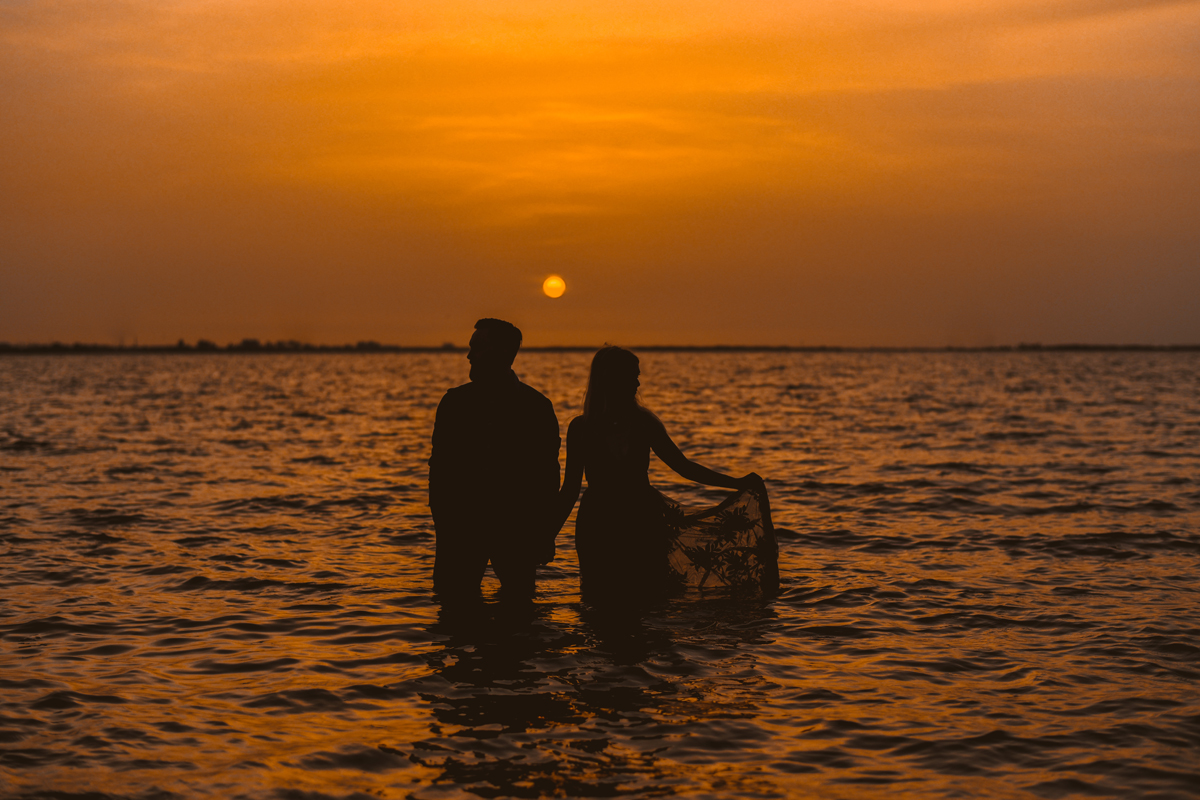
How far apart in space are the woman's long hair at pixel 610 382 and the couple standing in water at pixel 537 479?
11 mm

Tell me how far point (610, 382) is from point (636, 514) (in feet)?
4.53

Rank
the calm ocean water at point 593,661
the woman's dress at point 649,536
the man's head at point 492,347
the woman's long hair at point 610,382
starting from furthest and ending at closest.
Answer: the woman's dress at point 649,536 → the woman's long hair at point 610,382 → the man's head at point 492,347 → the calm ocean water at point 593,661

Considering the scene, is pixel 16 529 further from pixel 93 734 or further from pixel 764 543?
pixel 764 543

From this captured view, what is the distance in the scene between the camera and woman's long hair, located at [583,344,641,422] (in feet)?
26.5

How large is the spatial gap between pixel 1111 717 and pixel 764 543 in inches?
144

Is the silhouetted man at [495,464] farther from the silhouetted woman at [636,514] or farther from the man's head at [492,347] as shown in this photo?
the silhouetted woman at [636,514]

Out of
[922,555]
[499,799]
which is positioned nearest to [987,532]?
[922,555]

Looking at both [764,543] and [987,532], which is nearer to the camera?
[764,543]

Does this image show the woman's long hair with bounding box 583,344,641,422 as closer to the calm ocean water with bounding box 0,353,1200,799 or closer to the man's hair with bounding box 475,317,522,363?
the man's hair with bounding box 475,317,522,363

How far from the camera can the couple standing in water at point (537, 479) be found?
7.98 metres

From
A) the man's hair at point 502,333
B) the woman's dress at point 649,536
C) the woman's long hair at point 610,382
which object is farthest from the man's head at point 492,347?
the woman's dress at point 649,536

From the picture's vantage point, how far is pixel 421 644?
8477 millimetres

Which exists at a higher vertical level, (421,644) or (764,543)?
(764,543)

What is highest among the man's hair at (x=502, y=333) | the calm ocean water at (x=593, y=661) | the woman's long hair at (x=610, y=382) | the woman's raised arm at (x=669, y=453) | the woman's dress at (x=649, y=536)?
the man's hair at (x=502, y=333)
